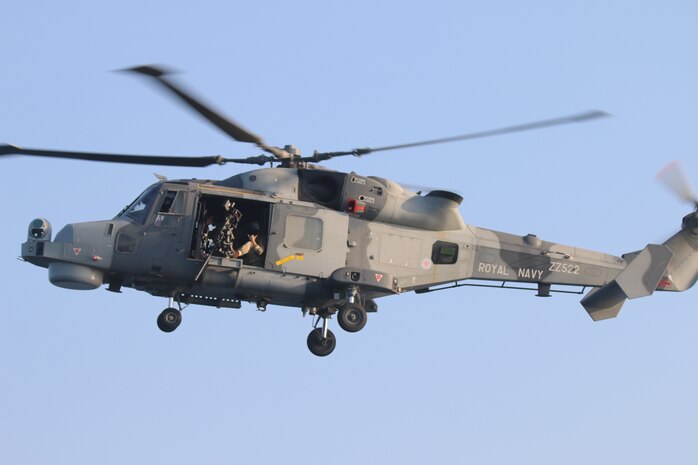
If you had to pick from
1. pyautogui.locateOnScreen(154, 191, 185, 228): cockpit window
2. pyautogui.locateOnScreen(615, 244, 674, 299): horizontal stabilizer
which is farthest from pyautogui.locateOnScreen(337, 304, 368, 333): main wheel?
pyautogui.locateOnScreen(615, 244, 674, 299): horizontal stabilizer

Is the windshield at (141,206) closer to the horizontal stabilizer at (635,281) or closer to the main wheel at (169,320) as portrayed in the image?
the main wheel at (169,320)

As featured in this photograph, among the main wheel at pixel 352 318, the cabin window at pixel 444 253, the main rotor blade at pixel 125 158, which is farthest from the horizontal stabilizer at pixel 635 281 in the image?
the main rotor blade at pixel 125 158

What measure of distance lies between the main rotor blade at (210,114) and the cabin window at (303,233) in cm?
142

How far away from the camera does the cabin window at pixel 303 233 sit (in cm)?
2144

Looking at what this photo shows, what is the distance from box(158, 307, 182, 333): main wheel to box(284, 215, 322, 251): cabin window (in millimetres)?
2467

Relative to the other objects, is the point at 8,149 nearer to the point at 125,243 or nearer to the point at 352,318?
the point at 125,243

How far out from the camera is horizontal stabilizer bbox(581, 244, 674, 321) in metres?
22.5

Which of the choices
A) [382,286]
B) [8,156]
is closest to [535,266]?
[382,286]

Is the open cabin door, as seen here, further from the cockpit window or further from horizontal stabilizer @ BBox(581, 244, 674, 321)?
horizontal stabilizer @ BBox(581, 244, 674, 321)

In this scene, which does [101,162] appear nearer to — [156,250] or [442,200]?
[156,250]

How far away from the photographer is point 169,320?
21.4m

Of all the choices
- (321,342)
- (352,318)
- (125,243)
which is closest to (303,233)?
(352,318)

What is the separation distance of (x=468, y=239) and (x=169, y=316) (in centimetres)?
600

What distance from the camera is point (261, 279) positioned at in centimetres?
2122
